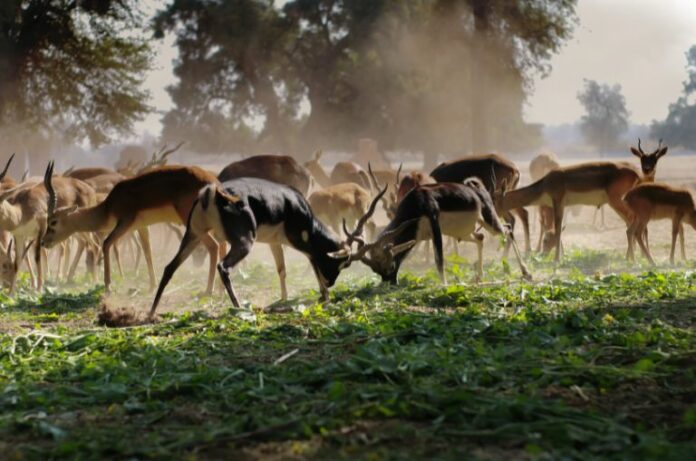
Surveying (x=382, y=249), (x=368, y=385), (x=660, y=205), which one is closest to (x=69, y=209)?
(x=382, y=249)

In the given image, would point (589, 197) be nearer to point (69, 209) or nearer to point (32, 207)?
point (69, 209)

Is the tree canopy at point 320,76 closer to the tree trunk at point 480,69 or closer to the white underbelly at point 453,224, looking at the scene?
the tree trunk at point 480,69

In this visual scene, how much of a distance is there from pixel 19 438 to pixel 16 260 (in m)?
8.10

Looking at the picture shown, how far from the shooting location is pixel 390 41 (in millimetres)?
40844

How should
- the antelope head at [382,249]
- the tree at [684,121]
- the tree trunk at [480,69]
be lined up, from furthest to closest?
the tree at [684,121]
the tree trunk at [480,69]
the antelope head at [382,249]

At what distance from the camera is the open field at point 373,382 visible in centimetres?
446

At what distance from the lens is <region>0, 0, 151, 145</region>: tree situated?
84.9 ft

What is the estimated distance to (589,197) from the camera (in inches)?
608

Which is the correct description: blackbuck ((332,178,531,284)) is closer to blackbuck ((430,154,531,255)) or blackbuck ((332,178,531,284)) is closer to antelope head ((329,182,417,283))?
antelope head ((329,182,417,283))

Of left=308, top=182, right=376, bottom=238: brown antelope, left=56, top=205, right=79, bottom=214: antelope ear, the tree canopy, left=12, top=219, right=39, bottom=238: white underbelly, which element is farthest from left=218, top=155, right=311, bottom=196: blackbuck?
the tree canopy

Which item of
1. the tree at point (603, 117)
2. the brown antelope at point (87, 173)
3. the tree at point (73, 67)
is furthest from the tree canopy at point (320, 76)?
the tree at point (603, 117)

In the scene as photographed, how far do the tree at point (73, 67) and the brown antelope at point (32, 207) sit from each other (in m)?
12.4

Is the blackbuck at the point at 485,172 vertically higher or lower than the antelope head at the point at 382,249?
higher

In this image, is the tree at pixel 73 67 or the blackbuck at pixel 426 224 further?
the tree at pixel 73 67
